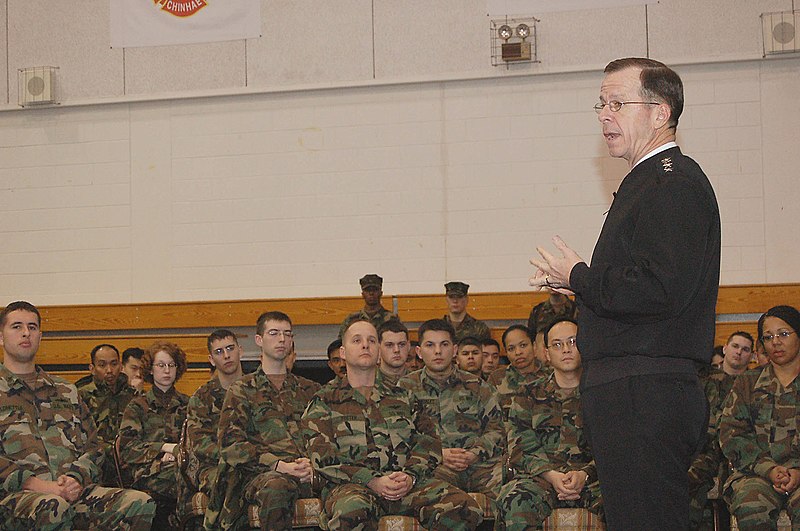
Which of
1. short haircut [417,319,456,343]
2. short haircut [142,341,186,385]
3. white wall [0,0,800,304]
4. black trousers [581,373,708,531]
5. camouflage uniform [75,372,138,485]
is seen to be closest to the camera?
black trousers [581,373,708,531]

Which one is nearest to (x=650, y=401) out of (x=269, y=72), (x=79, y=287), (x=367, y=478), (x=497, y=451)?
(x=367, y=478)

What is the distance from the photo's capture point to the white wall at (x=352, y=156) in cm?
914

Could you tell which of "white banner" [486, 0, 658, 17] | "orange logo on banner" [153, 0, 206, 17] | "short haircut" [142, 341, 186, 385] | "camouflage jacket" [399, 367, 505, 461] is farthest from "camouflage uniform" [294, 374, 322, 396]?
"orange logo on banner" [153, 0, 206, 17]

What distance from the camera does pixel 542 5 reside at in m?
9.41

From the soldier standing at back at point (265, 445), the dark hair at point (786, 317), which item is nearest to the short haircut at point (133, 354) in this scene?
the soldier standing at back at point (265, 445)

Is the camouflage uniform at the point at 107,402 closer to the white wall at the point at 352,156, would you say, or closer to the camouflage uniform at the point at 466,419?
the white wall at the point at 352,156

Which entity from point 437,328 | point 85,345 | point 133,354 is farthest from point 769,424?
point 85,345

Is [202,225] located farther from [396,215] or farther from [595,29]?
[595,29]

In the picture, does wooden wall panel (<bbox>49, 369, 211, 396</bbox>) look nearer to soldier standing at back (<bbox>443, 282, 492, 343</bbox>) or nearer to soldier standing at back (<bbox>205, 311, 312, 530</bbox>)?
soldier standing at back (<bbox>443, 282, 492, 343</bbox>)

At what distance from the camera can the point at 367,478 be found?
206 inches

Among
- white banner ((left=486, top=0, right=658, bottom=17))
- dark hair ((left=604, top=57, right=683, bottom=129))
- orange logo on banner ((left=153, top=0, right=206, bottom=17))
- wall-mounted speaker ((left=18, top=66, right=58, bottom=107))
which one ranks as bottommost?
dark hair ((left=604, top=57, right=683, bottom=129))

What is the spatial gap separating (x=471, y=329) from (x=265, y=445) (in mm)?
3318

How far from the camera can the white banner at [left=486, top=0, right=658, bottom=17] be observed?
9297mm

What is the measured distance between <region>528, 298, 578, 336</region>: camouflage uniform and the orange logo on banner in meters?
4.87
